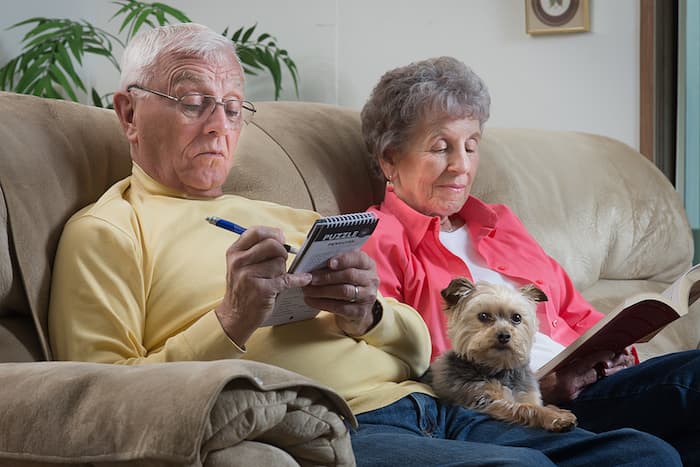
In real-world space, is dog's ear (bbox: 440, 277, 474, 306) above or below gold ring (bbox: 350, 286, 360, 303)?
below

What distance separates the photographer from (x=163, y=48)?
5.40 ft

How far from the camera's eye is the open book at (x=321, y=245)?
1307mm

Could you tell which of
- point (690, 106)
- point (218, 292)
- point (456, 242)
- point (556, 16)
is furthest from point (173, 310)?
point (690, 106)

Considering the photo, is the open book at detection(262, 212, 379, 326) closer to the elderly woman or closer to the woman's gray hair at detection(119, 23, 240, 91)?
the elderly woman

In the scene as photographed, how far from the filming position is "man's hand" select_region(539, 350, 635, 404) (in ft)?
5.72

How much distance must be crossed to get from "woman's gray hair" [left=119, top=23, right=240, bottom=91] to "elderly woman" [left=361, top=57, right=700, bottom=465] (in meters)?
0.43

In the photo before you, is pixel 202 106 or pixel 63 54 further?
pixel 63 54

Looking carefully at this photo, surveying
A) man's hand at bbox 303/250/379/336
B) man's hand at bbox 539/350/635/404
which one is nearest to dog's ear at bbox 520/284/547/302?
man's hand at bbox 539/350/635/404

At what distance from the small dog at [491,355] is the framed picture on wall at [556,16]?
2.26 metres

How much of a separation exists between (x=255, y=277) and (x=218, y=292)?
0.70ft

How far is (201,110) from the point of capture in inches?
65.4

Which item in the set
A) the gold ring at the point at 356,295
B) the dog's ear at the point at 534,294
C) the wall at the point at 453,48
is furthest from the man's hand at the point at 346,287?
the wall at the point at 453,48

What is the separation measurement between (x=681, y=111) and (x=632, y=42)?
1.05ft

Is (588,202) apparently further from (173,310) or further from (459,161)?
(173,310)
